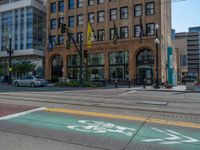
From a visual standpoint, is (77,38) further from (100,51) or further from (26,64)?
(26,64)

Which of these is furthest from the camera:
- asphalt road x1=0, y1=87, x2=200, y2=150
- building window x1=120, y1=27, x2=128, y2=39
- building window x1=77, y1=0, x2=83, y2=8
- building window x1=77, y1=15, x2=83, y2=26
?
building window x1=77, y1=0, x2=83, y2=8

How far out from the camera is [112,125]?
7.16m

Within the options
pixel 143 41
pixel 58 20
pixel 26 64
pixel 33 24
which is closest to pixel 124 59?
pixel 143 41

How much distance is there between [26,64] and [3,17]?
1871cm

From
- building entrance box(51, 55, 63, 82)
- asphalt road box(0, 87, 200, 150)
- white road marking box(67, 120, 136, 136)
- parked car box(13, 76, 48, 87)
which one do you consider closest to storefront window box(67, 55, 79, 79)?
building entrance box(51, 55, 63, 82)

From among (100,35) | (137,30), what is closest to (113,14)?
(100,35)

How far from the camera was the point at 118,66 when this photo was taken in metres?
39.2

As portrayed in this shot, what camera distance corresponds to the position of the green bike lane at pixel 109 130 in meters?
5.35

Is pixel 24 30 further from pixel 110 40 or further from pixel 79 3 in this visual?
pixel 110 40

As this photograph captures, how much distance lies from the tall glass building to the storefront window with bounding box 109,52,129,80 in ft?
64.1

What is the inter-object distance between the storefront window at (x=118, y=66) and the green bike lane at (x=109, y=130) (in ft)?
99.7

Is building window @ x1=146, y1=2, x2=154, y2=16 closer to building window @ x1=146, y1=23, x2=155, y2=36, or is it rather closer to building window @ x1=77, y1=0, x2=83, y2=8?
building window @ x1=146, y1=23, x2=155, y2=36

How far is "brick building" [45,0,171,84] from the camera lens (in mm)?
37406

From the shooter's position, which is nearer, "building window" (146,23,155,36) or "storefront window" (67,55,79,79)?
"building window" (146,23,155,36)
